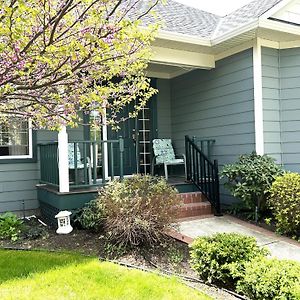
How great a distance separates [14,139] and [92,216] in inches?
103

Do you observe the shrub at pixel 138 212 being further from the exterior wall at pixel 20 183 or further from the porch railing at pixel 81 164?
the exterior wall at pixel 20 183

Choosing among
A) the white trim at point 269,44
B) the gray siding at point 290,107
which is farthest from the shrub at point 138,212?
the white trim at point 269,44

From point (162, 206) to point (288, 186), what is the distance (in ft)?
6.40

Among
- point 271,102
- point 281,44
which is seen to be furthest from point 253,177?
point 281,44

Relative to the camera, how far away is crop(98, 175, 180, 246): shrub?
163 inches

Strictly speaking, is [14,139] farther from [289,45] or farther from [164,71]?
[289,45]

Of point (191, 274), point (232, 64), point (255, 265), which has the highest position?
point (232, 64)

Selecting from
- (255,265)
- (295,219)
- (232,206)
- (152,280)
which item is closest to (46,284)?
(152,280)

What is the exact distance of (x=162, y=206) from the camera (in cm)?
434

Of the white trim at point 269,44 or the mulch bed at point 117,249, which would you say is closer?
the mulch bed at point 117,249

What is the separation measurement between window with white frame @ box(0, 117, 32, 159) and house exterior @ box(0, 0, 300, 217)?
0.06 feet

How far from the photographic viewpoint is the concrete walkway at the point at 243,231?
430 cm

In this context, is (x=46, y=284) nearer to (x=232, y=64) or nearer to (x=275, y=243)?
(x=275, y=243)

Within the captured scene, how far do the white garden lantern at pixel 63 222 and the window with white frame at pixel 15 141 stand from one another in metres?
2.01
